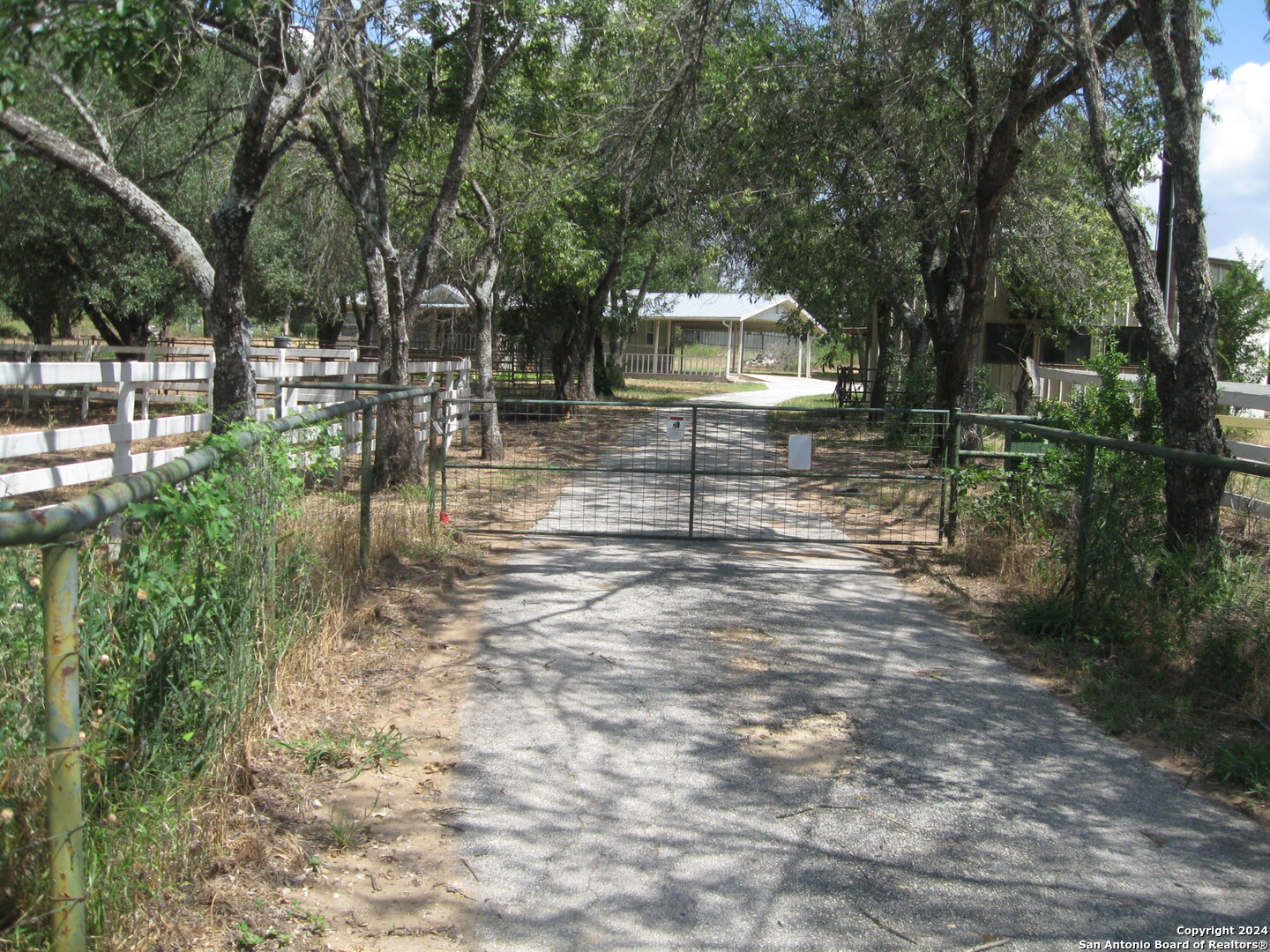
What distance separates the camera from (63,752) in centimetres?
287

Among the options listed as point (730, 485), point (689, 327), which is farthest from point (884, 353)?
point (689, 327)

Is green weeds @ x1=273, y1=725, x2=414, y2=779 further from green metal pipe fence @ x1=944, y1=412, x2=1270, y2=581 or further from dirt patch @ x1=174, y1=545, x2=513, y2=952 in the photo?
green metal pipe fence @ x1=944, y1=412, x2=1270, y2=581

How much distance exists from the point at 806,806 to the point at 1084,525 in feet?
12.0

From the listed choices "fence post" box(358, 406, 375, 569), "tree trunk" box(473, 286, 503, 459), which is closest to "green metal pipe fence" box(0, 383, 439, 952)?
"fence post" box(358, 406, 375, 569)

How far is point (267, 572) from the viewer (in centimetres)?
488

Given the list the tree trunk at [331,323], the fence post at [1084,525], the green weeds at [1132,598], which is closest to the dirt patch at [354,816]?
the green weeds at [1132,598]

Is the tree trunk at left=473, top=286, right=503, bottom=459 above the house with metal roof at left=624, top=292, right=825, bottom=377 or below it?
below

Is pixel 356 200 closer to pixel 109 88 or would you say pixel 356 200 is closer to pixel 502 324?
pixel 109 88

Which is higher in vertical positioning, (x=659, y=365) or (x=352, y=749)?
(x=659, y=365)

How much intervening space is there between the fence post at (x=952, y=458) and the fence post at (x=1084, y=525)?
2670 millimetres

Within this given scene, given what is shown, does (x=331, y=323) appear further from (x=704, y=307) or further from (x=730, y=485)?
(x=730, y=485)

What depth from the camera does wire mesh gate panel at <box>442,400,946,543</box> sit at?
10625 millimetres

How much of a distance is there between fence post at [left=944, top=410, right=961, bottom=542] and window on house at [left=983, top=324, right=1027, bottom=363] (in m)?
21.7

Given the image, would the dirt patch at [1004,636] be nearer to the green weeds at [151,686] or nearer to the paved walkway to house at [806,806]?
the paved walkway to house at [806,806]
